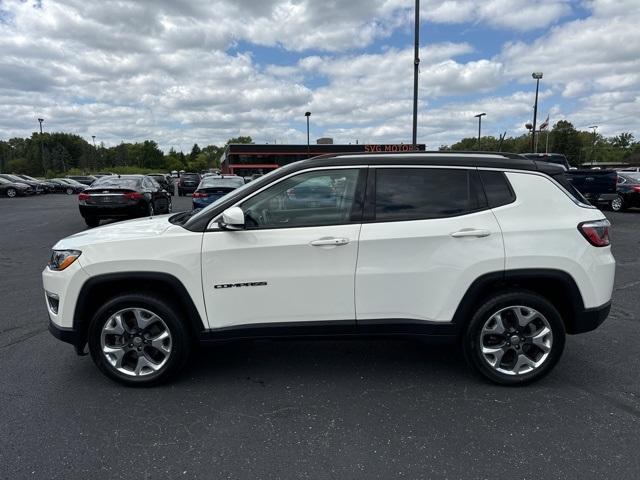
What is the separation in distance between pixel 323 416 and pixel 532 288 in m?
1.91

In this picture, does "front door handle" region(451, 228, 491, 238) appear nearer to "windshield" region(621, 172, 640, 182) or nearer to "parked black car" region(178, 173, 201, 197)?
"windshield" region(621, 172, 640, 182)

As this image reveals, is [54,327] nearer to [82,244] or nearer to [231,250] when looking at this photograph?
[82,244]

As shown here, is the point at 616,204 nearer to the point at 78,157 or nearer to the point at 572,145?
the point at 572,145

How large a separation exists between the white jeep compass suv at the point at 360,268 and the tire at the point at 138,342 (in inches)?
0.4

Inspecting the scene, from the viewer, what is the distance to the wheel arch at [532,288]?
3.50 meters

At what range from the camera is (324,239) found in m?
3.44

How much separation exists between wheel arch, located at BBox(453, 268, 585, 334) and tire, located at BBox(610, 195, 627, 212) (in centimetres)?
1675

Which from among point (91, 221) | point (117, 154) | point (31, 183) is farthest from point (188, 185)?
point (117, 154)

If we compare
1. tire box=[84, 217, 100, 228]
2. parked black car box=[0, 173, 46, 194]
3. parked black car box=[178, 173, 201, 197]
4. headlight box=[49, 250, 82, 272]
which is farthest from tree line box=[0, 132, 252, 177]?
headlight box=[49, 250, 82, 272]

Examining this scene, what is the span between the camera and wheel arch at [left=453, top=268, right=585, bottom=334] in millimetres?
3496

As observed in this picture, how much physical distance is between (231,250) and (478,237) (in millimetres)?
1823

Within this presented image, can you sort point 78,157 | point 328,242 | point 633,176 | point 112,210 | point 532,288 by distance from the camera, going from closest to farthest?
point 328,242 → point 532,288 → point 112,210 → point 633,176 → point 78,157

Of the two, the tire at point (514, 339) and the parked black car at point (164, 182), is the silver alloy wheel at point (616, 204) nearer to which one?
the parked black car at point (164, 182)

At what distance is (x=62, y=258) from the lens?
11.8 ft
